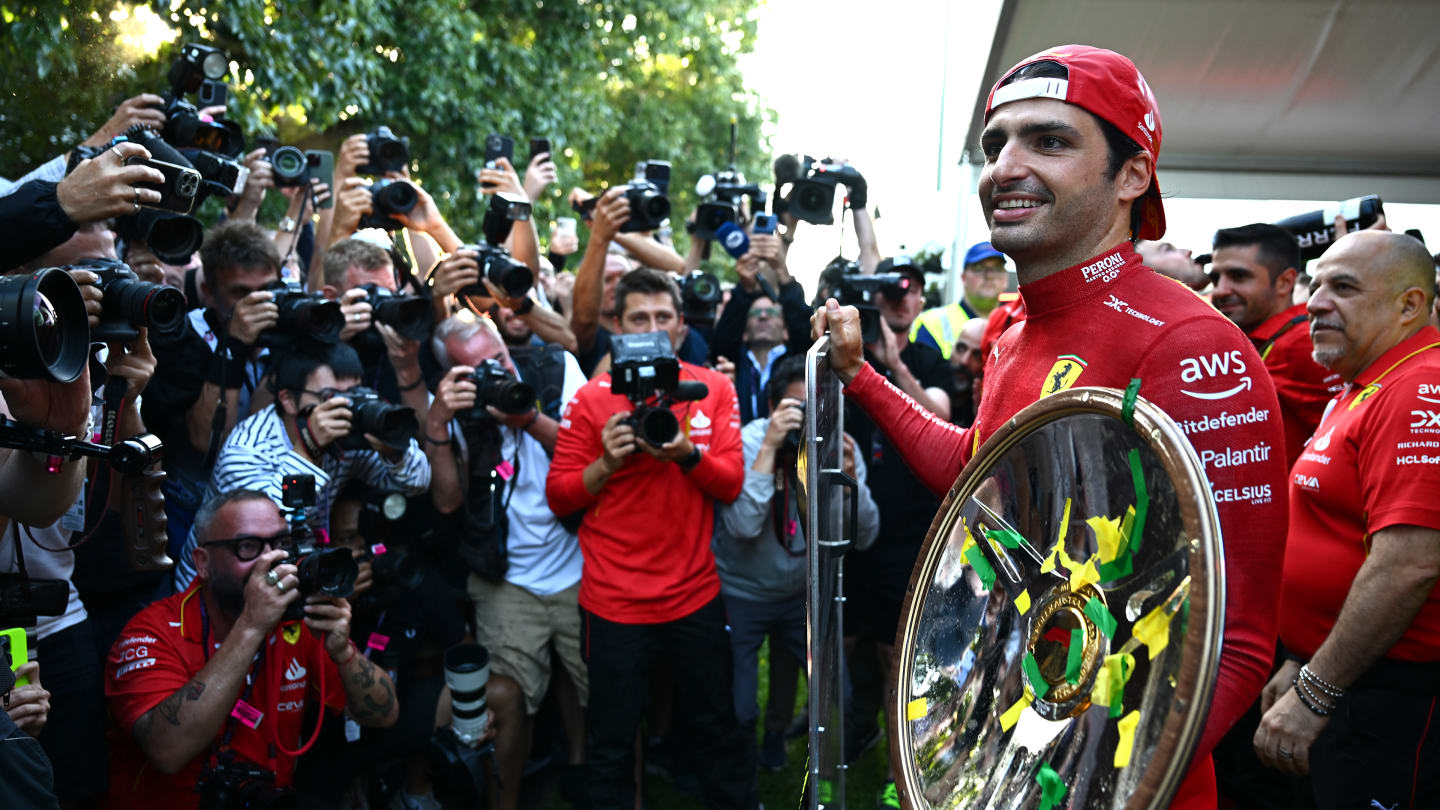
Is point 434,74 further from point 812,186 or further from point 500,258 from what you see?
point 500,258

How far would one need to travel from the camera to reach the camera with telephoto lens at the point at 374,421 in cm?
388

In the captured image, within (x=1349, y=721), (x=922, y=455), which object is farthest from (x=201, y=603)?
(x=1349, y=721)

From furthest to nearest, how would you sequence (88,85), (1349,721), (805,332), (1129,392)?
(88,85)
(805,332)
(1349,721)
(1129,392)

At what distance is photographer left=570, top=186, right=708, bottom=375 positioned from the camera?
5.33 meters

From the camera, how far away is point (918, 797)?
1.83 meters

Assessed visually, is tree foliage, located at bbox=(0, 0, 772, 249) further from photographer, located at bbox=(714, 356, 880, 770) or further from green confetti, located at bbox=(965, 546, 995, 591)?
green confetti, located at bbox=(965, 546, 995, 591)

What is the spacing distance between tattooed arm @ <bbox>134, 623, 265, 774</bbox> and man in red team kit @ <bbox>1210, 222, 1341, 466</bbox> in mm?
3803

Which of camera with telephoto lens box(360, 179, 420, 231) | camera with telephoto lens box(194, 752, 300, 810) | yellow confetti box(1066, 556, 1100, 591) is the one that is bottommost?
camera with telephoto lens box(194, 752, 300, 810)

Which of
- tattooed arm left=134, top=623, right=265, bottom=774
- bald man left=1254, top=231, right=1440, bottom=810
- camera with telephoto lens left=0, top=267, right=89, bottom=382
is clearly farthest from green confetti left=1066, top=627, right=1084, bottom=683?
tattooed arm left=134, top=623, right=265, bottom=774

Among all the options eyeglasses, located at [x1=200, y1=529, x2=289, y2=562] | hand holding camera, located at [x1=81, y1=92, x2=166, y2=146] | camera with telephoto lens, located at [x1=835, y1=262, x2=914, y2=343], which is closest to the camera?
eyeglasses, located at [x1=200, y1=529, x2=289, y2=562]

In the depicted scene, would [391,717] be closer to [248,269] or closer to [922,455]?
[248,269]

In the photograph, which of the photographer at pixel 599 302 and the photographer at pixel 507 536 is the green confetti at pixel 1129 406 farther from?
the photographer at pixel 599 302

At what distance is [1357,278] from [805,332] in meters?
2.61

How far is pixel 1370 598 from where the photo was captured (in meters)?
2.69
